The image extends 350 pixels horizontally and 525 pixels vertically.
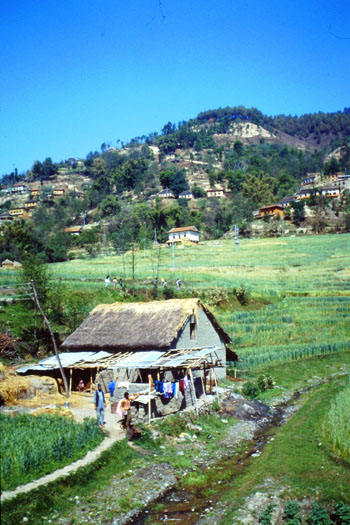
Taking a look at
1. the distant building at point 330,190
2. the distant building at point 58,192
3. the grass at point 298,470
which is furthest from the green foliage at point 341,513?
the distant building at point 58,192

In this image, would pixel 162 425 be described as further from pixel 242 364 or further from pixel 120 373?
pixel 242 364

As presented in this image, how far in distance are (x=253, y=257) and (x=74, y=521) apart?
72315mm

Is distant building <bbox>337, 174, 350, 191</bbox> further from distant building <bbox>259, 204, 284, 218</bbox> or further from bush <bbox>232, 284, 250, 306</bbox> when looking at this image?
bush <bbox>232, 284, 250, 306</bbox>

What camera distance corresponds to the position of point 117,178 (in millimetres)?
174375

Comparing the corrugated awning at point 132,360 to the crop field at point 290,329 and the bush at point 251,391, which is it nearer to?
the bush at point 251,391

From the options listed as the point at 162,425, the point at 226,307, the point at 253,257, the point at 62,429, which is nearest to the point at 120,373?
the point at 162,425

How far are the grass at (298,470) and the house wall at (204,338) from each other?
7.94 m

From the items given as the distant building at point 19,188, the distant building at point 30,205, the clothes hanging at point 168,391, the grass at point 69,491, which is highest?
the distant building at point 19,188

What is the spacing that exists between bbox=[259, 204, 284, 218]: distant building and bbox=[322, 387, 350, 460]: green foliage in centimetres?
10295

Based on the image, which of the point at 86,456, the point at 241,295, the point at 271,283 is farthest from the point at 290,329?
the point at 86,456

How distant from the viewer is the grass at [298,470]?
13.6 metres

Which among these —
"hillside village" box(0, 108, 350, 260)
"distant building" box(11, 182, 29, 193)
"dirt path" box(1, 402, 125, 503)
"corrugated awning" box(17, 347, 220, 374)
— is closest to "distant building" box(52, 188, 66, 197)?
"hillside village" box(0, 108, 350, 260)

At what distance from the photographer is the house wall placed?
2669cm

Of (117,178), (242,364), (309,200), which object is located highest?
(117,178)
